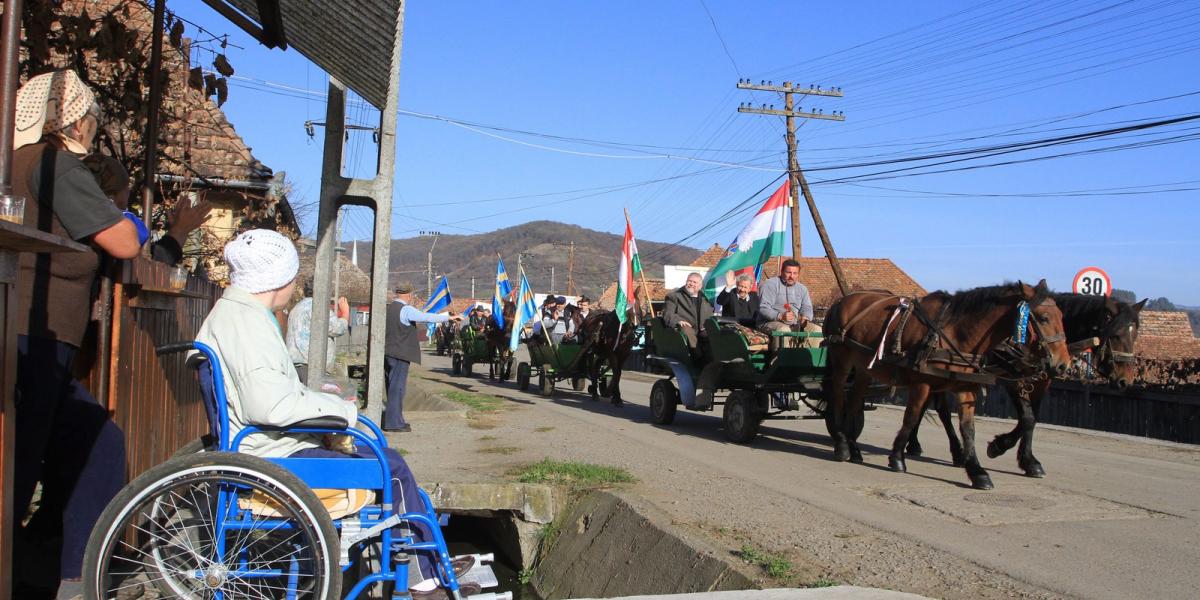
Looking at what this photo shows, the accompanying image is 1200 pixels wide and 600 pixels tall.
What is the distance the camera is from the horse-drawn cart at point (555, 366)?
20.3m

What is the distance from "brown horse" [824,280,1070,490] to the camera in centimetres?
923

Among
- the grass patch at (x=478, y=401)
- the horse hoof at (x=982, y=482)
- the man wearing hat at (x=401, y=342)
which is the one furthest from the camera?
the grass patch at (x=478, y=401)

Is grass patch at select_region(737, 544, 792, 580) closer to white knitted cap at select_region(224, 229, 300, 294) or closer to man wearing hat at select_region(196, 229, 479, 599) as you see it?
man wearing hat at select_region(196, 229, 479, 599)

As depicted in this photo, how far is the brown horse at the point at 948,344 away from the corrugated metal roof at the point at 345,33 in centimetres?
557

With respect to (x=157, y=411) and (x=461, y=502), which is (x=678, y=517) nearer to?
(x=461, y=502)

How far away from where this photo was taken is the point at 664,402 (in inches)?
570

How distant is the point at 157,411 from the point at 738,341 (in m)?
7.48

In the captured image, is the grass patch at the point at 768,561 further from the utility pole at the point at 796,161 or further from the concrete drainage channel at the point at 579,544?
the utility pole at the point at 796,161

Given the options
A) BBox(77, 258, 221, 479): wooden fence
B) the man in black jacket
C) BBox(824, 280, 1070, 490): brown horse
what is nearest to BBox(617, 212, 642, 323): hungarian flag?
the man in black jacket

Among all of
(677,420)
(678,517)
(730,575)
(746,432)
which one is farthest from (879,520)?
(677,420)

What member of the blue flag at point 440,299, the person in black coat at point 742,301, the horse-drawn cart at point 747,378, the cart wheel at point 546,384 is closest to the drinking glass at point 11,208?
the horse-drawn cart at point 747,378

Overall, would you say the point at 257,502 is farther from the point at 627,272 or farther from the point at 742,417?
the point at 627,272

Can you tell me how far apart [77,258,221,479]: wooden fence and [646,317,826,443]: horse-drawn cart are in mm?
6838

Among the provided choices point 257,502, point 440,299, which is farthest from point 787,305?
point 440,299
